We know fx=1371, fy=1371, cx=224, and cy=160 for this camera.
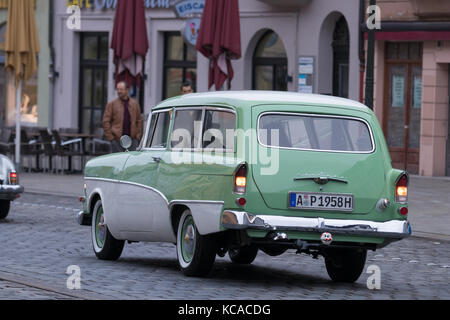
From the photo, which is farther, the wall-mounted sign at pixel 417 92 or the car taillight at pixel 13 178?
the wall-mounted sign at pixel 417 92

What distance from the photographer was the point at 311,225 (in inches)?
450

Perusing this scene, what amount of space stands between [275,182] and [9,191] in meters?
7.72

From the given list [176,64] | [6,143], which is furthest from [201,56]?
[6,143]

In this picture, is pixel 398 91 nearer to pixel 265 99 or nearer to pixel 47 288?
pixel 265 99

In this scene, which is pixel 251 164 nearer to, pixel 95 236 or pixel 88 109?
pixel 95 236

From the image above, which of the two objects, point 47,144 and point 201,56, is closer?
point 47,144

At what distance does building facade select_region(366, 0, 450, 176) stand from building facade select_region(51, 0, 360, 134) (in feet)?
2.64

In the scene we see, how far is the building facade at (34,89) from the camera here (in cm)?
4028

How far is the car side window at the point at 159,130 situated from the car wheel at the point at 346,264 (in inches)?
75.6

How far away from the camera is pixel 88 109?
39.9 m
